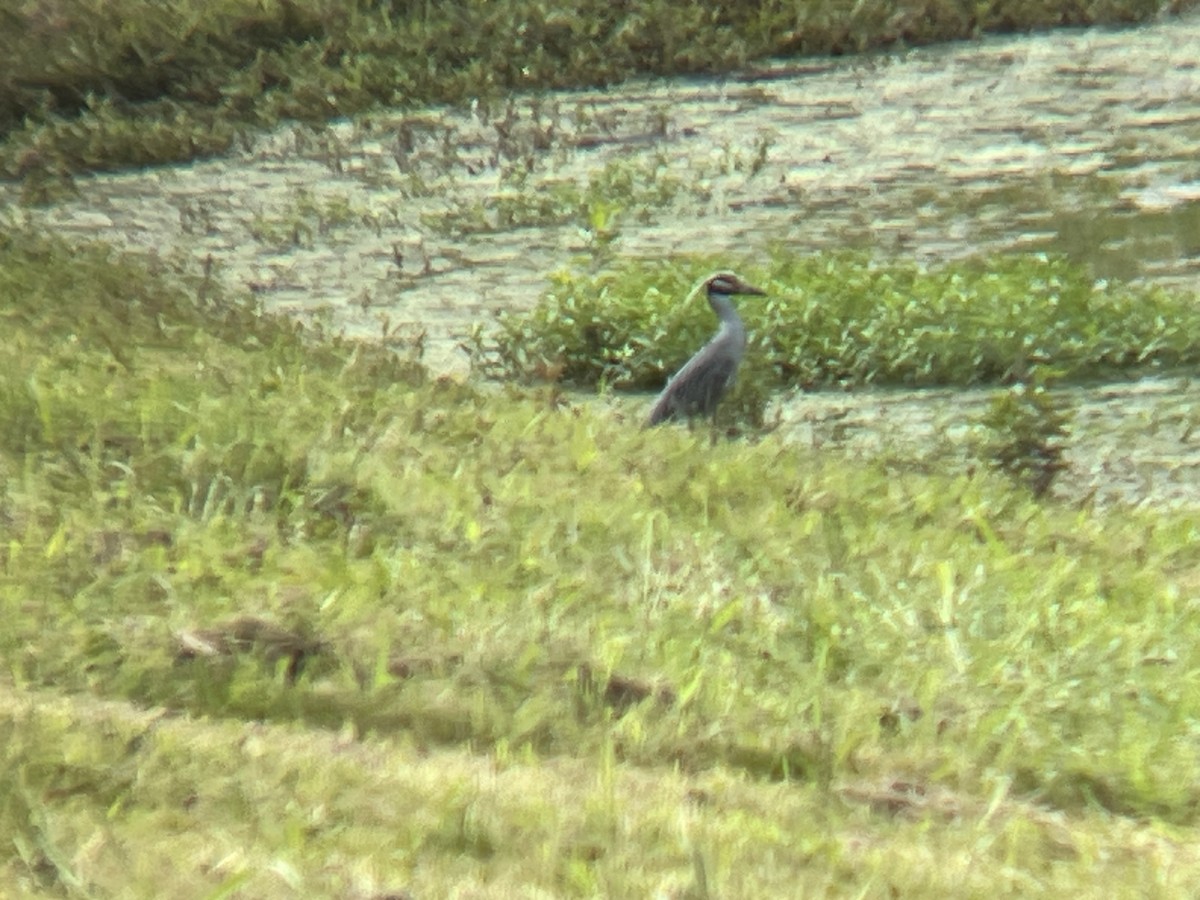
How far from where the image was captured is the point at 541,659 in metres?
4.44

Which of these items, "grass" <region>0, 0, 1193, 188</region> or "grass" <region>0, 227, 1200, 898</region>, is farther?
"grass" <region>0, 0, 1193, 188</region>

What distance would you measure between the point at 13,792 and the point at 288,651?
1077 mm

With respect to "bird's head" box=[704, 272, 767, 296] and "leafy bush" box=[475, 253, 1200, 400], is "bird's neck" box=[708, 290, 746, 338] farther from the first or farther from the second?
"leafy bush" box=[475, 253, 1200, 400]

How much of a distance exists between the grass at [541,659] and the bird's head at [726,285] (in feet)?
5.53

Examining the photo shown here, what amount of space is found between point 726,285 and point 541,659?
4.16 meters

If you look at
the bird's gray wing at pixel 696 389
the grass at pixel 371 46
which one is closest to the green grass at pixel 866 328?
the bird's gray wing at pixel 696 389

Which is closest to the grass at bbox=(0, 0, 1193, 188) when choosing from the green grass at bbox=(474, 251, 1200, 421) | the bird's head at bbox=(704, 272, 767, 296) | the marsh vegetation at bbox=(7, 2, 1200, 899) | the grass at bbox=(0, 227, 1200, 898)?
the marsh vegetation at bbox=(7, 2, 1200, 899)

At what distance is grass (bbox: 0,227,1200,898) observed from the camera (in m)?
3.43

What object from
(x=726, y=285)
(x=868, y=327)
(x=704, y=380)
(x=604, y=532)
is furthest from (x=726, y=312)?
(x=604, y=532)

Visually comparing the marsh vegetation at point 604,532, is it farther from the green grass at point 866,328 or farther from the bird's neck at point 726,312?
the bird's neck at point 726,312

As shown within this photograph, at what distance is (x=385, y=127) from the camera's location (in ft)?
43.5

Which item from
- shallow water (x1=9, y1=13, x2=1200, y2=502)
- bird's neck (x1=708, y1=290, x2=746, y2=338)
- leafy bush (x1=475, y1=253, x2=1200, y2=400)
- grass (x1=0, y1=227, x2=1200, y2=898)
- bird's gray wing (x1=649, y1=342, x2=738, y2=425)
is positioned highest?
grass (x1=0, y1=227, x2=1200, y2=898)

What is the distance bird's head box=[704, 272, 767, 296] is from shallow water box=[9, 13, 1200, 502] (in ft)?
1.60

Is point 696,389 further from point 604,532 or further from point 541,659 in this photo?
point 541,659
